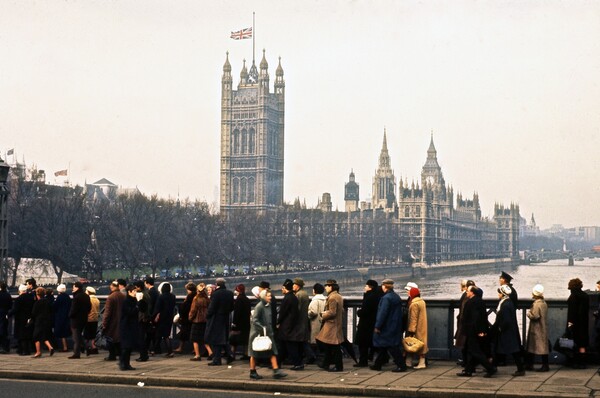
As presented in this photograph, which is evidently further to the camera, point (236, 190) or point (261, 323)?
point (236, 190)

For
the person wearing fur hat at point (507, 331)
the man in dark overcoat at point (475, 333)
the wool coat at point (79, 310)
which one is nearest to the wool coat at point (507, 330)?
the person wearing fur hat at point (507, 331)

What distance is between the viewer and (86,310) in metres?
19.2

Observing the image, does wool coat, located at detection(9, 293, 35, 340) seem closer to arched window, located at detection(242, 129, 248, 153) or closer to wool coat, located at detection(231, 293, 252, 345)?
wool coat, located at detection(231, 293, 252, 345)

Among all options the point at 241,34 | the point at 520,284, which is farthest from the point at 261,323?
the point at 241,34

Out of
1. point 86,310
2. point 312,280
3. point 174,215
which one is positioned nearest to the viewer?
point 86,310

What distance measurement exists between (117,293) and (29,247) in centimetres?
5453

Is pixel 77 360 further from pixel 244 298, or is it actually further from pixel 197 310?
pixel 244 298

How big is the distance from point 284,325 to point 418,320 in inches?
92.5

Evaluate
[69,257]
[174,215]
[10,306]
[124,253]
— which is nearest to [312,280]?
[174,215]

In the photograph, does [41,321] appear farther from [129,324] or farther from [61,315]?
[129,324]

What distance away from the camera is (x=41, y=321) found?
771 inches

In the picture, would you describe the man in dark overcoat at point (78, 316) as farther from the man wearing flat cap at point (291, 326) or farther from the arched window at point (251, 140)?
the arched window at point (251, 140)

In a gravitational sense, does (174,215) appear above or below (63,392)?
above

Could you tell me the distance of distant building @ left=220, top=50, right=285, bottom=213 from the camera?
621 ft
